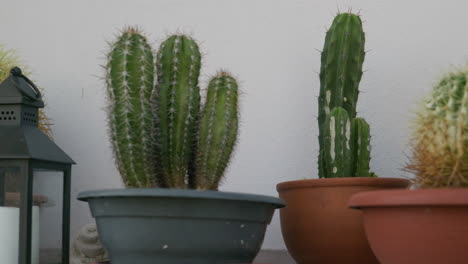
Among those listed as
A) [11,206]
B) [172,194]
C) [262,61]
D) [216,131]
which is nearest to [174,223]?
[172,194]

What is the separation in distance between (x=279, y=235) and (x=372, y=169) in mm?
253

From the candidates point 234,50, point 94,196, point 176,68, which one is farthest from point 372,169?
point 94,196

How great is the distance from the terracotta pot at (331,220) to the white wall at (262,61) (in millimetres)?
267

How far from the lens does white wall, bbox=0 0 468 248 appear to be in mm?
1230

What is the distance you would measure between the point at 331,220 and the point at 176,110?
1.07 feet

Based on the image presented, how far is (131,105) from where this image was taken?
89 centimetres

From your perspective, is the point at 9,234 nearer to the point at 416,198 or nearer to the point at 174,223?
the point at 174,223

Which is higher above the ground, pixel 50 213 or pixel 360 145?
pixel 360 145

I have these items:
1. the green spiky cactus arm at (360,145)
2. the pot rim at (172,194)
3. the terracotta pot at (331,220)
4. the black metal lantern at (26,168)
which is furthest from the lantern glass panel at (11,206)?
the green spiky cactus arm at (360,145)

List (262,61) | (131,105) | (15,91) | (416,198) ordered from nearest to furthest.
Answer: (416,198) → (131,105) → (15,91) → (262,61)

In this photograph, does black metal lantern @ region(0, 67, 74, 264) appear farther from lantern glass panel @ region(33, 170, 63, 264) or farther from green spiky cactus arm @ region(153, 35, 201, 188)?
green spiky cactus arm @ region(153, 35, 201, 188)

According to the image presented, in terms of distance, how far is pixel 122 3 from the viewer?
1.45 m

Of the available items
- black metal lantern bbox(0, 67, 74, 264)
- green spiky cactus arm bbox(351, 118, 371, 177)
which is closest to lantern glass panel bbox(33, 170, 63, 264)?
black metal lantern bbox(0, 67, 74, 264)

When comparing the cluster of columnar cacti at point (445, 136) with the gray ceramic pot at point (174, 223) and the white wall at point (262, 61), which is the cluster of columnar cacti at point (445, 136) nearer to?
the gray ceramic pot at point (174, 223)
